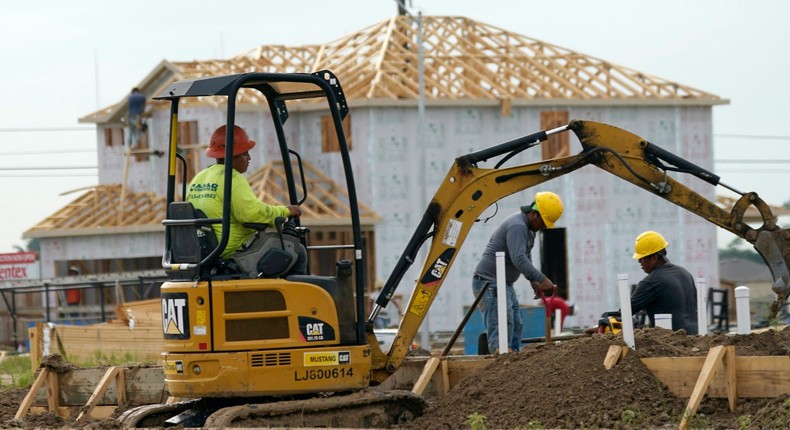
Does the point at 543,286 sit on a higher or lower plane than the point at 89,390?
higher

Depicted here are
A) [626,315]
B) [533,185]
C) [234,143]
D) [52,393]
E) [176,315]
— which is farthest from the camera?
[52,393]

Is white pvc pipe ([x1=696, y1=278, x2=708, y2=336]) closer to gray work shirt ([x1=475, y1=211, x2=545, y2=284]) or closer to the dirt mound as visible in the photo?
the dirt mound

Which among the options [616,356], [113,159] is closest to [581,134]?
[616,356]

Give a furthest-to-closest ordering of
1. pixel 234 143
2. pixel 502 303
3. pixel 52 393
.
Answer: pixel 52 393 → pixel 502 303 → pixel 234 143

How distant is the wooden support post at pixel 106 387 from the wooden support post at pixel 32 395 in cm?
57

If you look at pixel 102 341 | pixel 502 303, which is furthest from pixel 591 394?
pixel 102 341

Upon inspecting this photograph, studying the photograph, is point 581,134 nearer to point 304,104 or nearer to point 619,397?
point 619,397

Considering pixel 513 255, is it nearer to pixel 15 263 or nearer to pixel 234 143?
pixel 234 143

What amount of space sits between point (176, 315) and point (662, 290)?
18.2ft

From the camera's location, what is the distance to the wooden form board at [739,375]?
10.9 metres

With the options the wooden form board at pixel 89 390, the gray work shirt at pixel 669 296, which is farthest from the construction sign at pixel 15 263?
the gray work shirt at pixel 669 296

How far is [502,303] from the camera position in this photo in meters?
13.5

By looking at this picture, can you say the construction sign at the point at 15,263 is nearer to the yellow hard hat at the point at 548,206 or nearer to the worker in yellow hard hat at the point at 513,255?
the worker in yellow hard hat at the point at 513,255

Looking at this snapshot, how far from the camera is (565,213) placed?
1542 inches
